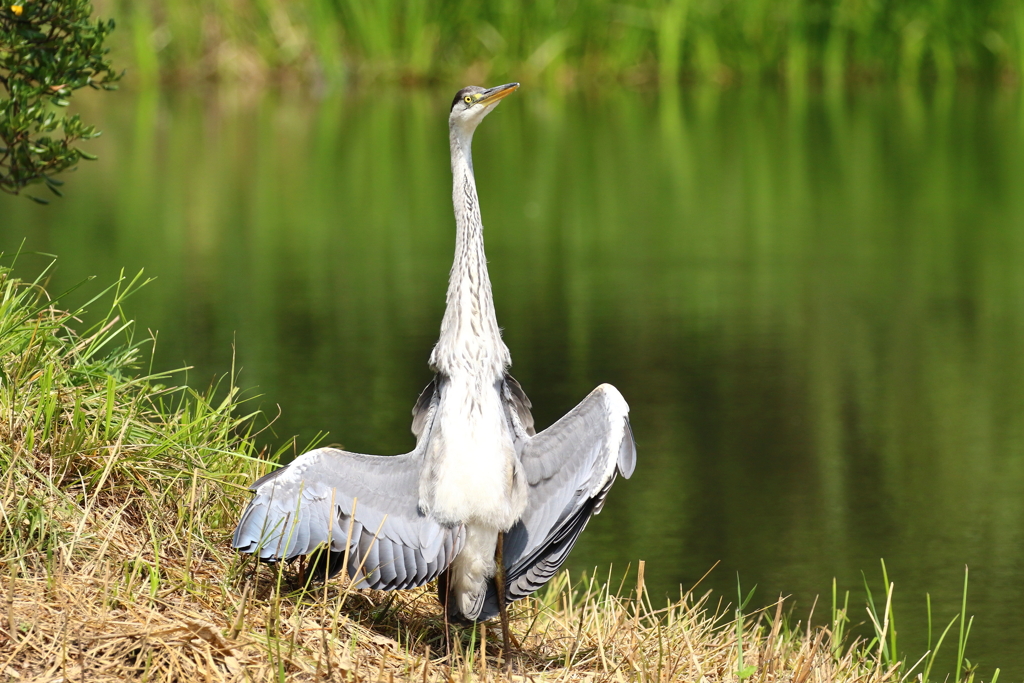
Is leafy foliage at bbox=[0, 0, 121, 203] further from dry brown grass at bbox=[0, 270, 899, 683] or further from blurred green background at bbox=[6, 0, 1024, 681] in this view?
blurred green background at bbox=[6, 0, 1024, 681]

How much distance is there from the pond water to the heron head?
2.29 m

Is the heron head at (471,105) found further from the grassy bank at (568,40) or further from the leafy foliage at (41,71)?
the grassy bank at (568,40)

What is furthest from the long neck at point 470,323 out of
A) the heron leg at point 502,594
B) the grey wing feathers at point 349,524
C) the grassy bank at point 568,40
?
the grassy bank at point 568,40

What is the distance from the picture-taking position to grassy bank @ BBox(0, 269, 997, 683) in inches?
136

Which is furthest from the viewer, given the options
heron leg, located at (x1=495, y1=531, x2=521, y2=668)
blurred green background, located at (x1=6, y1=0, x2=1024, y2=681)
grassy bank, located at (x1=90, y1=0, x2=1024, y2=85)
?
grassy bank, located at (x1=90, y1=0, x2=1024, y2=85)

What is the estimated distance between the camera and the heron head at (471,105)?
430 cm

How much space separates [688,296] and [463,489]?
21.8 feet

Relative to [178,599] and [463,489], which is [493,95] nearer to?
[463,489]

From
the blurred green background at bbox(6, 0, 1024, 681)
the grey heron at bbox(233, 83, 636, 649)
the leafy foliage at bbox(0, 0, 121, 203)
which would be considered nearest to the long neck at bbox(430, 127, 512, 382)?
the grey heron at bbox(233, 83, 636, 649)

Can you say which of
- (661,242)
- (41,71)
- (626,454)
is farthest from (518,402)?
(661,242)

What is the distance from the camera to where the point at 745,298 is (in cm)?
1020

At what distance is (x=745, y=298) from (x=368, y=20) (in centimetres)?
1184

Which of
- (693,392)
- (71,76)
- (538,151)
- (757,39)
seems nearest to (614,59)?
(757,39)

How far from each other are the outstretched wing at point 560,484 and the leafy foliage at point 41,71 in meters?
1.93
